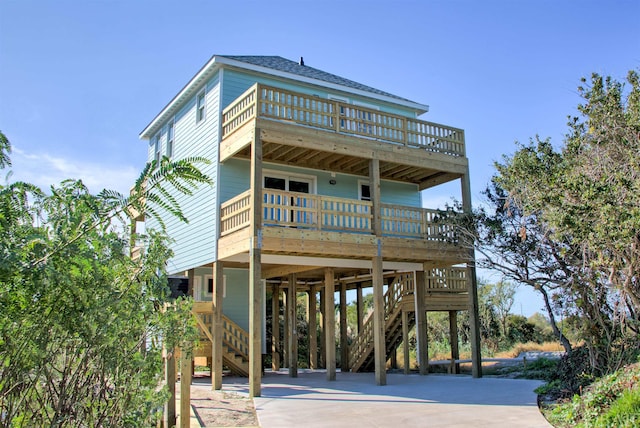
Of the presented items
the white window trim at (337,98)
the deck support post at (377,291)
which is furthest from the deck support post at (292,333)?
the white window trim at (337,98)

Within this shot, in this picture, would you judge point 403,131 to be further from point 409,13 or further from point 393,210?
point 409,13

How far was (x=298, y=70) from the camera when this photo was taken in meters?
18.9

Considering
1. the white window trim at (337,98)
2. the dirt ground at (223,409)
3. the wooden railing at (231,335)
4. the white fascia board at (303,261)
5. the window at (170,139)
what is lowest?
the dirt ground at (223,409)

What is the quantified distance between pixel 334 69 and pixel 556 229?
1409cm

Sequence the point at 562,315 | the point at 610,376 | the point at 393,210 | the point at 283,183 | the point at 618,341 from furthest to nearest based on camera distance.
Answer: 1. the point at 283,183
2. the point at 393,210
3. the point at 562,315
4. the point at 618,341
5. the point at 610,376

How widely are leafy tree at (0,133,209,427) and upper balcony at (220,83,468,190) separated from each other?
992 cm

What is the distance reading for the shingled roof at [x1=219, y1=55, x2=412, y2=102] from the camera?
58.0 feet

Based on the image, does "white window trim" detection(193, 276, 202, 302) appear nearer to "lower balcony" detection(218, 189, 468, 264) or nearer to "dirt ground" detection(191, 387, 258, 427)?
"lower balcony" detection(218, 189, 468, 264)

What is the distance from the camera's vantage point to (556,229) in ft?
35.3

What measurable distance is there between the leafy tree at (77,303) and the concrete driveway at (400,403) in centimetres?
540

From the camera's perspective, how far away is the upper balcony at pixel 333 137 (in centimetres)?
1394

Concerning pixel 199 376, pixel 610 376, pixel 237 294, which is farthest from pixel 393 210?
pixel 199 376

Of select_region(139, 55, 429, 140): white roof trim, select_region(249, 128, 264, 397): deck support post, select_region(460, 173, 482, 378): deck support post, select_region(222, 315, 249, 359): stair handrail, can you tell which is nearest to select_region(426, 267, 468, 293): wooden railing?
select_region(460, 173, 482, 378): deck support post

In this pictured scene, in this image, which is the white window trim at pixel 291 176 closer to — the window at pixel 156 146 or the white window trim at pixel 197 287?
the white window trim at pixel 197 287
